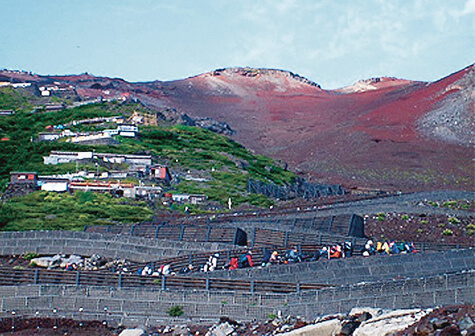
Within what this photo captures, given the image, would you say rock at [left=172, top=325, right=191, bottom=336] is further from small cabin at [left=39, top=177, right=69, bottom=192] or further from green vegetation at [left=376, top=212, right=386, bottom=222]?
small cabin at [left=39, top=177, right=69, bottom=192]

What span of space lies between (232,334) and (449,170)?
223 ft

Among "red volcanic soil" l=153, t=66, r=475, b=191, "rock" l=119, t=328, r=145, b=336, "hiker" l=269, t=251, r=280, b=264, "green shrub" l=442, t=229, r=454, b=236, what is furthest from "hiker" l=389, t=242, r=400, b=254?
"red volcanic soil" l=153, t=66, r=475, b=191

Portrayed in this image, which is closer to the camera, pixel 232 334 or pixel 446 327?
pixel 446 327

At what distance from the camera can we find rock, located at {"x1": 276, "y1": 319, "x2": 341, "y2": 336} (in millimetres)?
12028

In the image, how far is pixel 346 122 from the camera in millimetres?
116562

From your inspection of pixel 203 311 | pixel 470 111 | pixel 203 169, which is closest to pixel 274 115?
pixel 470 111

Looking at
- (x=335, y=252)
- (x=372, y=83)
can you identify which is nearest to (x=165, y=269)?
(x=335, y=252)

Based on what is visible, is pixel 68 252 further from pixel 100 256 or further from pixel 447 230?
pixel 447 230

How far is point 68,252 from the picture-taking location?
88.2ft

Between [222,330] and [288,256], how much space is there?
16.0 feet

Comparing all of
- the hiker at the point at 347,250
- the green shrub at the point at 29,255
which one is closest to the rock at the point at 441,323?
the hiker at the point at 347,250

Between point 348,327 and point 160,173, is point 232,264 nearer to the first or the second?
point 348,327

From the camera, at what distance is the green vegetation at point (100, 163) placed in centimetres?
4034

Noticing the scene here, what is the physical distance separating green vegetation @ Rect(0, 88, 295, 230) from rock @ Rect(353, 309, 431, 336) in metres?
25.3
